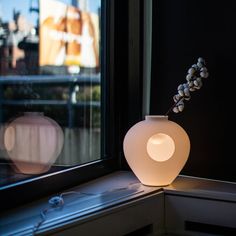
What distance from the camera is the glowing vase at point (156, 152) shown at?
1575 millimetres

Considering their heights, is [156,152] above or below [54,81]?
below

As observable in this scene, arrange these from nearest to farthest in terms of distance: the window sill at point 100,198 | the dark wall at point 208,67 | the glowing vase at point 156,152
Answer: the window sill at point 100,198
the glowing vase at point 156,152
the dark wall at point 208,67

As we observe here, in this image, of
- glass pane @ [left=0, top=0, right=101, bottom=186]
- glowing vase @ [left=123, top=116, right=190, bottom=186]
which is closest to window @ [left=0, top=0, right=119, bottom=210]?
glass pane @ [left=0, top=0, right=101, bottom=186]

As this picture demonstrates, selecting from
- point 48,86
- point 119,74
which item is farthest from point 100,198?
point 119,74

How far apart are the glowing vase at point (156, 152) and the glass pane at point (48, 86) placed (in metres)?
0.31

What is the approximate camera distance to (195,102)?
5.95ft

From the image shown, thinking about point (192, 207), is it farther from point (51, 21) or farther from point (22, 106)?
point (51, 21)

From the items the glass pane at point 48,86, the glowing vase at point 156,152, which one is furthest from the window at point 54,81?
the glowing vase at point 156,152

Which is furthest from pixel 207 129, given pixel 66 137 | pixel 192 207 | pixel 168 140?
pixel 66 137

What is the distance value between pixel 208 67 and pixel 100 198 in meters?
0.77

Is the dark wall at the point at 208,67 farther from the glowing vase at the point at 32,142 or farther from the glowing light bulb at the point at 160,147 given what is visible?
the glowing vase at the point at 32,142

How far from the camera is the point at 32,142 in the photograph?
5.15 feet

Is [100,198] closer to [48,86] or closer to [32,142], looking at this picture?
[32,142]

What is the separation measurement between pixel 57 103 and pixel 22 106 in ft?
0.67
